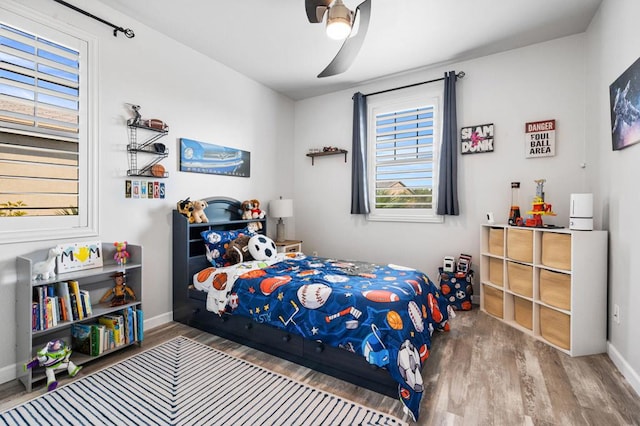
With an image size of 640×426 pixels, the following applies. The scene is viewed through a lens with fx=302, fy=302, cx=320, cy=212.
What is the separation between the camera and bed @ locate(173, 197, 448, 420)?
1914mm

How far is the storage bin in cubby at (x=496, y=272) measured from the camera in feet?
10.5

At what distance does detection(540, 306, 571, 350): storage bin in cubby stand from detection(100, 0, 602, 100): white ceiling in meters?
2.70

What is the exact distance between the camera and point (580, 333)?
244cm

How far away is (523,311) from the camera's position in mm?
2973

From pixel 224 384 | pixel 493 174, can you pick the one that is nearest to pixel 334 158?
pixel 493 174

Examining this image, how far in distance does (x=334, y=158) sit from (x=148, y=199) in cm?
267

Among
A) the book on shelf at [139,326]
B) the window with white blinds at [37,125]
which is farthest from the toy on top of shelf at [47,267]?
the book on shelf at [139,326]

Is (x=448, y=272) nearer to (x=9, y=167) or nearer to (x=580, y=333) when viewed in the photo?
(x=580, y=333)

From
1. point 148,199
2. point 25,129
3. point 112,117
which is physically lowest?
point 148,199

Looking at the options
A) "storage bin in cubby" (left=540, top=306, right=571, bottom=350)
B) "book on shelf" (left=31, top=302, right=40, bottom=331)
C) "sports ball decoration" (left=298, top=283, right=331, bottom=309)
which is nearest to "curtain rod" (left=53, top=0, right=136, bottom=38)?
"book on shelf" (left=31, top=302, right=40, bottom=331)

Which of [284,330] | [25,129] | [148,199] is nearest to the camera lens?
[25,129]

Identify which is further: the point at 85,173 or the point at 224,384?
the point at 85,173

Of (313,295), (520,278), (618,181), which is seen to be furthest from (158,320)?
(618,181)

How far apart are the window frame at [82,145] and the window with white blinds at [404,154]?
322 centimetres
